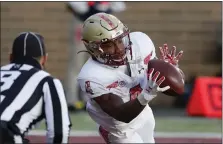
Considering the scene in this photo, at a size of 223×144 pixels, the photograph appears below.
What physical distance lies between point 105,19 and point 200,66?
7222 mm

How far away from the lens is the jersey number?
5.17m

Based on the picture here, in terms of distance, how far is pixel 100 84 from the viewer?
4.42 metres

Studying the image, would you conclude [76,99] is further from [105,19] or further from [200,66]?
[105,19]

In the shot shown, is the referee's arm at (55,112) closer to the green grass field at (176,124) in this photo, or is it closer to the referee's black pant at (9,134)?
the referee's black pant at (9,134)

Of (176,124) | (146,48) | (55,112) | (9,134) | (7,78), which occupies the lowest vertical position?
→ (176,124)

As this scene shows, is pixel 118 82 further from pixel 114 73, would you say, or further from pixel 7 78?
pixel 7 78

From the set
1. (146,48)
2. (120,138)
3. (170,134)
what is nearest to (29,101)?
(120,138)

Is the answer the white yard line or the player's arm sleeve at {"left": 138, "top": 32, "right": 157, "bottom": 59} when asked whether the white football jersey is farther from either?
the white yard line

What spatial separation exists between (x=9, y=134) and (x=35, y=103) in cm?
27

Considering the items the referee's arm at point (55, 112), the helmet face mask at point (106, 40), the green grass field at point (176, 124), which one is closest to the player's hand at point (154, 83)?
the helmet face mask at point (106, 40)

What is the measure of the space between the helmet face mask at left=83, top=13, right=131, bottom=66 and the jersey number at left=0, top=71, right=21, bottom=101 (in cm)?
89

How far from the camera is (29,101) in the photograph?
16.6 feet

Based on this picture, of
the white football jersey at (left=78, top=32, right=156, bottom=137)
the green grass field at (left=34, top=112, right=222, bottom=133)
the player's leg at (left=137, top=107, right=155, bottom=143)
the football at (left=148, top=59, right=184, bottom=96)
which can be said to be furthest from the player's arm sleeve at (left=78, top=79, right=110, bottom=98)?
the green grass field at (left=34, top=112, right=222, bottom=133)

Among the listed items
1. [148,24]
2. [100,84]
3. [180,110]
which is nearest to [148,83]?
[100,84]
